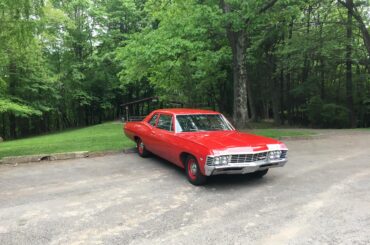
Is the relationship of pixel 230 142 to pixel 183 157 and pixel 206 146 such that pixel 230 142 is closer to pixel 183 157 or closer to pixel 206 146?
pixel 206 146

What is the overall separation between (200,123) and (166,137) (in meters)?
0.89

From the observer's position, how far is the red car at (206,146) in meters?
5.81

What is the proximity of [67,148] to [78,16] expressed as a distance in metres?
24.5

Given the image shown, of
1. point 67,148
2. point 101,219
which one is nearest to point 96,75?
point 67,148

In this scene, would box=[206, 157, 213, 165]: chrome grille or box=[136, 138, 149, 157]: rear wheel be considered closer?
box=[206, 157, 213, 165]: chrome grille

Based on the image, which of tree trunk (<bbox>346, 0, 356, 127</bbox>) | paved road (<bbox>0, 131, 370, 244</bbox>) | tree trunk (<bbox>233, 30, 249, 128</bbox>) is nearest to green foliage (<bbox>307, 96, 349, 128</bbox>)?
tree trunk (<bbox>346, 0, 356, 127</bbox>)

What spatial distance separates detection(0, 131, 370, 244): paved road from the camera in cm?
399

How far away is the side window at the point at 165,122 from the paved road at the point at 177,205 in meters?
0.99

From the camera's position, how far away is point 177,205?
512 centimetres

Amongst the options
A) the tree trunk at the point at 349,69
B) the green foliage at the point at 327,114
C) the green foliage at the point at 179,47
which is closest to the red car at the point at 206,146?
the green foliage at the point at 179,47

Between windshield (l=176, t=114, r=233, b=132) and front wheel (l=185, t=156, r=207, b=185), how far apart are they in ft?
3.18

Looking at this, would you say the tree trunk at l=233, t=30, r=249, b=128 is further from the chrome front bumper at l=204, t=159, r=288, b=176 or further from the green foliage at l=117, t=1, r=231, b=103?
the chrome front bumper at l=204, t=159, r=288, b=176

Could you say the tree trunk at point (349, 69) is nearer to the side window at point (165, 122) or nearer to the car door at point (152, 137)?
the car door at point (152, 137)

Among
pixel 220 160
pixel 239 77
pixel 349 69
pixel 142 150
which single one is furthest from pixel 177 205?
pixel 349 69
